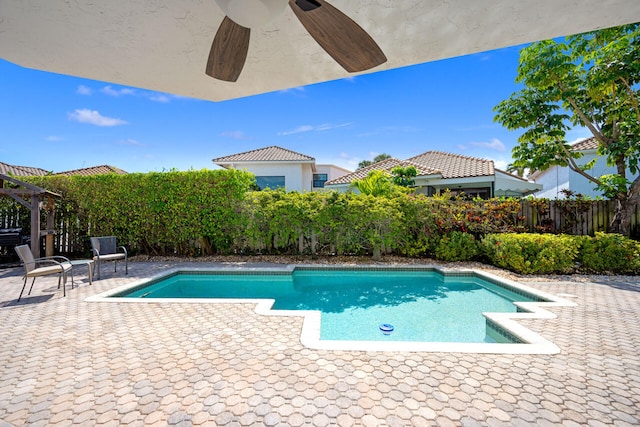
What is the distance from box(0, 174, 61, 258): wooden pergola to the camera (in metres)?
8.62

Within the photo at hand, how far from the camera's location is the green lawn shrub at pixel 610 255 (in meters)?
7.78

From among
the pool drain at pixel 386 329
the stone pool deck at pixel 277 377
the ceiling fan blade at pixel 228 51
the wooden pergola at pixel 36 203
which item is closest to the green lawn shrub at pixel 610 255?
the stone pool deck at pixel 277 377

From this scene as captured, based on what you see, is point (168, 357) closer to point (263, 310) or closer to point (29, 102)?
point (263, 310)

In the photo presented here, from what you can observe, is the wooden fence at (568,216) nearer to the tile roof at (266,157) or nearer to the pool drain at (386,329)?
the pool drain at (386,329)

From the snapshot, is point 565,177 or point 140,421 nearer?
point 140,421

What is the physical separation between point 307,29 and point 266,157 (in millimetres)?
17850

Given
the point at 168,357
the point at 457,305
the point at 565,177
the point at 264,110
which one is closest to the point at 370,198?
the point at 457,305

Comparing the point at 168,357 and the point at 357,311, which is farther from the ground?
the point at 168,357

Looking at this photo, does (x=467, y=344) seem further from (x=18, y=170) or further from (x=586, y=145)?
(x=18, y=170)

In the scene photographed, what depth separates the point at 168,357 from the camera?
→ 3.30m

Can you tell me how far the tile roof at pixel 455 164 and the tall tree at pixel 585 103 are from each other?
524cm

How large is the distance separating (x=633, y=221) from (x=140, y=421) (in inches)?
563

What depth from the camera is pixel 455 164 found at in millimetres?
18531

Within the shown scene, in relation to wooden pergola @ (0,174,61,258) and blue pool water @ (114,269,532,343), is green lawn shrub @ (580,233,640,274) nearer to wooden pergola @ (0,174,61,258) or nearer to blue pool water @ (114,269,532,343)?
blue pool water @ (114,269,532,343)
